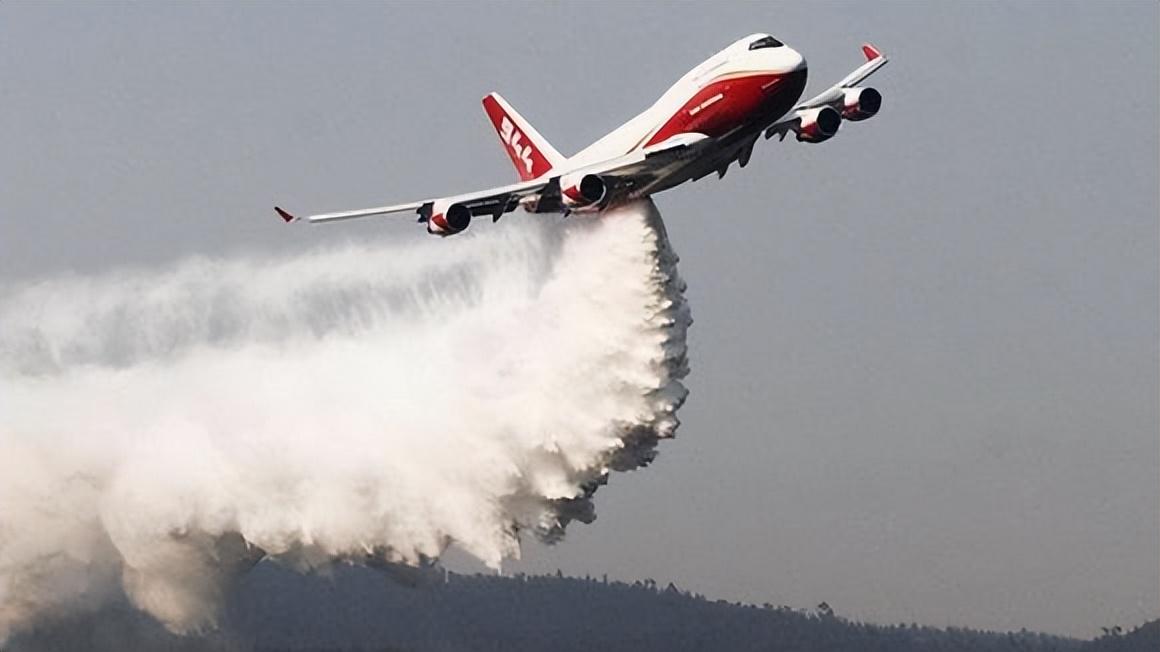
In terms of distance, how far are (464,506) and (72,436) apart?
42.3ft

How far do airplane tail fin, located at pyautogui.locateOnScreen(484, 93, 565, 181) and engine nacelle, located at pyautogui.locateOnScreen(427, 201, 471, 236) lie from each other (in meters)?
4.83

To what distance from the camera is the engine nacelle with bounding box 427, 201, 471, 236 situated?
49.0m

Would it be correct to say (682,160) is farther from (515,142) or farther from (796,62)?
(515,142)

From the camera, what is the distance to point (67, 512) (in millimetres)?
57438

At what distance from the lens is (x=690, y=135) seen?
46969mm

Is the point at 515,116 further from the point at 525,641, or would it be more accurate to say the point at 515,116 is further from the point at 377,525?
the point at 525,641

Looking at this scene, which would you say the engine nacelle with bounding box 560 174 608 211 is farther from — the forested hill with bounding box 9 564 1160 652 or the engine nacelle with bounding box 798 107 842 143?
the forested hill with bounding box 9 564 1160 652

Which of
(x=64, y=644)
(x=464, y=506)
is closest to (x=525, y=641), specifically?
(x=64, y=644)

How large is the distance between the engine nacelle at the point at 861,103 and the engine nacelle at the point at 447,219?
938cm

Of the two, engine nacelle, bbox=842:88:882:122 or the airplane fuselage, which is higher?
engine nacelle, bbox=842:88:882:122

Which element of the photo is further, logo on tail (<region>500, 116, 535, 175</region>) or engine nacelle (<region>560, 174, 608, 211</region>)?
logo on tail (<region>500, 116, 535, 175</region>)

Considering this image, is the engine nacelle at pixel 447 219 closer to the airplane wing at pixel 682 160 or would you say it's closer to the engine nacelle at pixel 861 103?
the airplane wing at pixel 682 160

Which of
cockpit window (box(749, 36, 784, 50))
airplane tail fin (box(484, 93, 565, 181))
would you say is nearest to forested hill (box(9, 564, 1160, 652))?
airplane tail fin (box(484, 93, 565, 181))

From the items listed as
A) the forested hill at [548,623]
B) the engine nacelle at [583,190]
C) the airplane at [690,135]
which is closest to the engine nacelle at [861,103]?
the airplane at [690,135]
